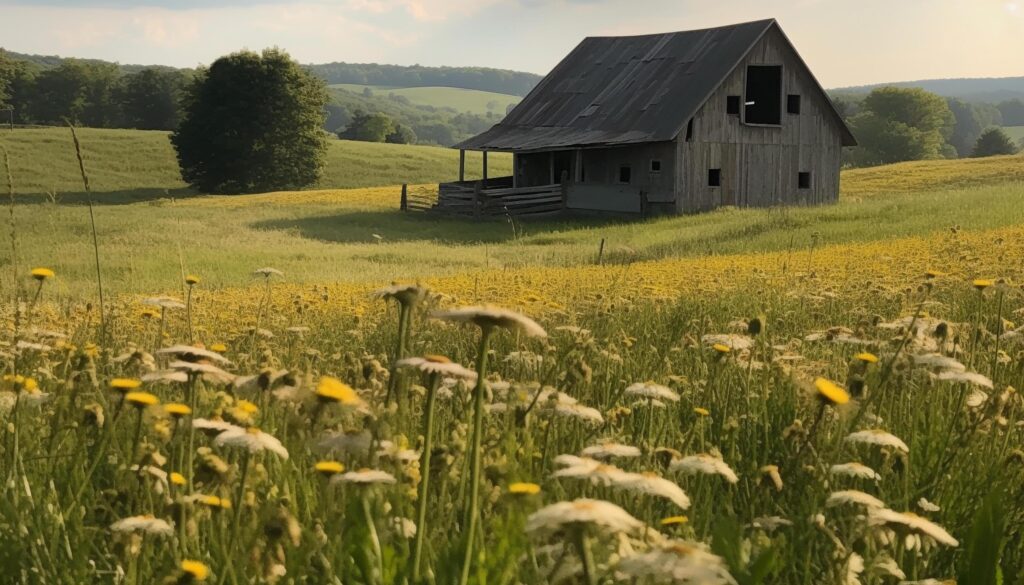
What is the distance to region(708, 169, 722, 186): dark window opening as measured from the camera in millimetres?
33156

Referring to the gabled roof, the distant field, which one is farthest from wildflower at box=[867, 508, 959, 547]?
the distant field

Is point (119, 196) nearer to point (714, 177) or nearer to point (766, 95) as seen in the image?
point (714, 177)

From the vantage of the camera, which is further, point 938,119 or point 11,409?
point 938,119

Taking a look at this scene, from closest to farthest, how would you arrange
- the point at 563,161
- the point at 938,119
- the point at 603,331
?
1. the point at 603,331
2. the point at 563,161
3. the point at 938,119

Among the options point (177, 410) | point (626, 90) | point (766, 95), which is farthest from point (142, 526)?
point (766, 95)

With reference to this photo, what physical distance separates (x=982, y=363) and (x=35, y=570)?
4150mm

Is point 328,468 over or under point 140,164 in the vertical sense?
under

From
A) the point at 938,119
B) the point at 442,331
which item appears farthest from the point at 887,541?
the point at 938,119

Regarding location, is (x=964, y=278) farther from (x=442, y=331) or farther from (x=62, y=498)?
(x=62, y=498)

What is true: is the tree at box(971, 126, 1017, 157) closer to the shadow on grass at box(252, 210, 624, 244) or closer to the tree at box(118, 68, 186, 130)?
the tree at box(118, 68, 186, 130)

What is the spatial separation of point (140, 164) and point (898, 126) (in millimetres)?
66635

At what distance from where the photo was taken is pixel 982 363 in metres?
4.93

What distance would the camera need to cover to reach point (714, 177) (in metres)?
33.3

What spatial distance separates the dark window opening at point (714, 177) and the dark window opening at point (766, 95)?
6.50ft
